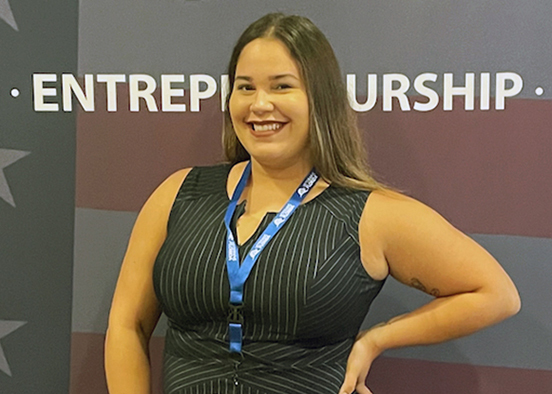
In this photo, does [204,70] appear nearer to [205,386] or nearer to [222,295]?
[222,295]

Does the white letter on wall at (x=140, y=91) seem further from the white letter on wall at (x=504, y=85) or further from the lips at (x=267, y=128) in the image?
the white letter on wall at (x=504, y=85)

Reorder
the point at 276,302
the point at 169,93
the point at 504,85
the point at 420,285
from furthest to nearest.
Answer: the point at 169,93 < the point at 504,85 < the point at 420,285 < the point at 276,302

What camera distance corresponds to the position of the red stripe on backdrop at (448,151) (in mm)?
1664

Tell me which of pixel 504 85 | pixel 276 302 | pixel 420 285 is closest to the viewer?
pixel 276 302

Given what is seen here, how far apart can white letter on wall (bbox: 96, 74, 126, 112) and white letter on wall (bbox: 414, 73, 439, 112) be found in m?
0.81

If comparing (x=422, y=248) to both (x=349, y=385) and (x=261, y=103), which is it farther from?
(x=261, y=103)

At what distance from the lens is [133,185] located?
179 cm

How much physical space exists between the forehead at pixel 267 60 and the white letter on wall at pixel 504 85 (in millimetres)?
648

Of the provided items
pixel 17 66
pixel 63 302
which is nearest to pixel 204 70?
pixel 17 66

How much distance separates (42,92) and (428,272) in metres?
1.18

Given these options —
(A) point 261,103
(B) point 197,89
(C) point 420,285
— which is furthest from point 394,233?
(B) point 197,89

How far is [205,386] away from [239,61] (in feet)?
2.26

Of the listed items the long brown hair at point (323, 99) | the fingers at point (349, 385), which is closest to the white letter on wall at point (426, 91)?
the long brown hair at point (323, 99)

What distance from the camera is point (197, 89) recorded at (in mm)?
1756
